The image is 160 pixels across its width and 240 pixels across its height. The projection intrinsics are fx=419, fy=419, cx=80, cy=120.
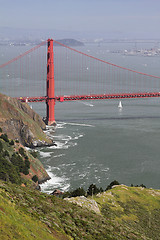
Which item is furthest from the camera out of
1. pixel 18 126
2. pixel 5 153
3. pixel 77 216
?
pixel 18 126

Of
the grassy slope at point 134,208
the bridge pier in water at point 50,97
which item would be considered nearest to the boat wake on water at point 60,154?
the bridge pier in water at point 50,97

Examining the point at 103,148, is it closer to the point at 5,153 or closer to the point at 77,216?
the point at 5,153

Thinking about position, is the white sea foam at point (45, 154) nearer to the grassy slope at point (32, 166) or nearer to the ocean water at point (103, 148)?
the ocean water at point (103, 148)

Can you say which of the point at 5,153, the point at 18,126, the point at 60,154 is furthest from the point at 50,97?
the point at 5,153

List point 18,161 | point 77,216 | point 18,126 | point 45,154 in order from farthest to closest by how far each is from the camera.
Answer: point 18,126 < point 45,154 < point 18,161 < point 77,216

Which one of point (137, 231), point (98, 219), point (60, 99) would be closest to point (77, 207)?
point (98, 219)

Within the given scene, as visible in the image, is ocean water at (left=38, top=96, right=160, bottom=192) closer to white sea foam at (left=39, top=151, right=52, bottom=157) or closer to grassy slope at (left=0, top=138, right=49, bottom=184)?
white sea foam at (left=39, top=151, right=52, bottom=157)
